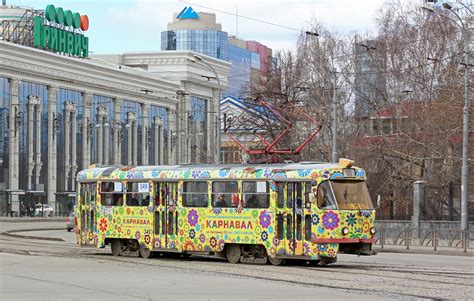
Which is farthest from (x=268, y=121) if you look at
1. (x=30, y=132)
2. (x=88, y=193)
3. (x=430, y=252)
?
(x=30, y=132)

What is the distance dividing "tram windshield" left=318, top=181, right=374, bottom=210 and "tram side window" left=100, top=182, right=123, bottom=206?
7.08 m

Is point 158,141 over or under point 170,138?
under

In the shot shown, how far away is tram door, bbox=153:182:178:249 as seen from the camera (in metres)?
28.2

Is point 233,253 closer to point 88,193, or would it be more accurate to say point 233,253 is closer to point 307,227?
point 307,227

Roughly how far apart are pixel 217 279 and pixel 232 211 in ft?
18.7

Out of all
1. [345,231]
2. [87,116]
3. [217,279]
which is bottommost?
[217,279]

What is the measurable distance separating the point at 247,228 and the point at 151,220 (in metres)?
3.46

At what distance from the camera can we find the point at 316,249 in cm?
2492

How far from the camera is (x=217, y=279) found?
21203 millimetres

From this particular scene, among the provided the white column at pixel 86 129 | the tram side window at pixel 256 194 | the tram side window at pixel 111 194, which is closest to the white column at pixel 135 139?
the white column at pixel 86 129

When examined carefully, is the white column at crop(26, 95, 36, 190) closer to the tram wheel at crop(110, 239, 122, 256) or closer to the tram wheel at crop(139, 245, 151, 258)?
the tram wheel at crop(110, 239, 122, 256)

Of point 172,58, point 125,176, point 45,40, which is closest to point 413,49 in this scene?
point 125,176

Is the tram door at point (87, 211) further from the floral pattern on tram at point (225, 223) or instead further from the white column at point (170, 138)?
the white column at point (170, 138)

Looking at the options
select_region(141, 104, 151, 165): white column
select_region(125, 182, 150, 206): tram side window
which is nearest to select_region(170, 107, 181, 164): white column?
select_region(141, 104, 151, 165): white column
